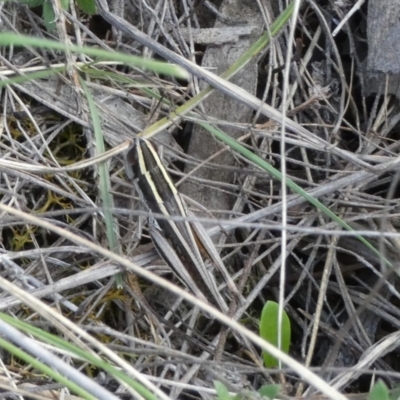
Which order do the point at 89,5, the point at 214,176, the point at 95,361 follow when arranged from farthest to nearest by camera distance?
the point at 214,176
the point at 89,5
the point at 95,361

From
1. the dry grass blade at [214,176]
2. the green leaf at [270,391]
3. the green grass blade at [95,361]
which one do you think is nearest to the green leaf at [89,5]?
the dry grass blade at [214,176]

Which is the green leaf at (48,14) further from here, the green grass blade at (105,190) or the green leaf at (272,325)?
the green leaf at (272,325)

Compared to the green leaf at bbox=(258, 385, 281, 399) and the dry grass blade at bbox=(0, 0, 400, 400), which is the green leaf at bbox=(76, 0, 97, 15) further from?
the green leaf at bbox=(258, 385, 281, 399)

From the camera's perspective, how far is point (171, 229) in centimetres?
131

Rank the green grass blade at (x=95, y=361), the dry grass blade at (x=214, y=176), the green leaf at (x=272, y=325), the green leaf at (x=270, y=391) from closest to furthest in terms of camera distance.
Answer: the green grass blade at (x=95, y=361)
the green leaf at (x=270, y=391)
the green leaf at (x=272, y=325)
the dry grass blade at (x=214, y=176)

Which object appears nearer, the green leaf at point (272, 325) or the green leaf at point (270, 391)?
the green leaf at point (270, 391)

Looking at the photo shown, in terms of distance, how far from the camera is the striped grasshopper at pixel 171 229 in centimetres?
128

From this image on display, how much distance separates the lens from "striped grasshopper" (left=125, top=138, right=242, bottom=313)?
128 cm

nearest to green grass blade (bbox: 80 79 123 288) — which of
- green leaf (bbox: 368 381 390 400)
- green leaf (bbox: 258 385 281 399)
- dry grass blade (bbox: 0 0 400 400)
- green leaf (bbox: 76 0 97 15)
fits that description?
dry grass blade (bbox: 0 0 400 400)

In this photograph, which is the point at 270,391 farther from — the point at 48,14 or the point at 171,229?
the point at 48,14

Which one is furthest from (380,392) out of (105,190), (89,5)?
(89,5)

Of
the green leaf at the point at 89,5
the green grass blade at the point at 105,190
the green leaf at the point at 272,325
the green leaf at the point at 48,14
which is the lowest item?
the green leaf at the point at 272,325

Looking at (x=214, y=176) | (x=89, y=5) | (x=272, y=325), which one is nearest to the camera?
(x=272, y=325)

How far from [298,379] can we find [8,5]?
1224 mm
